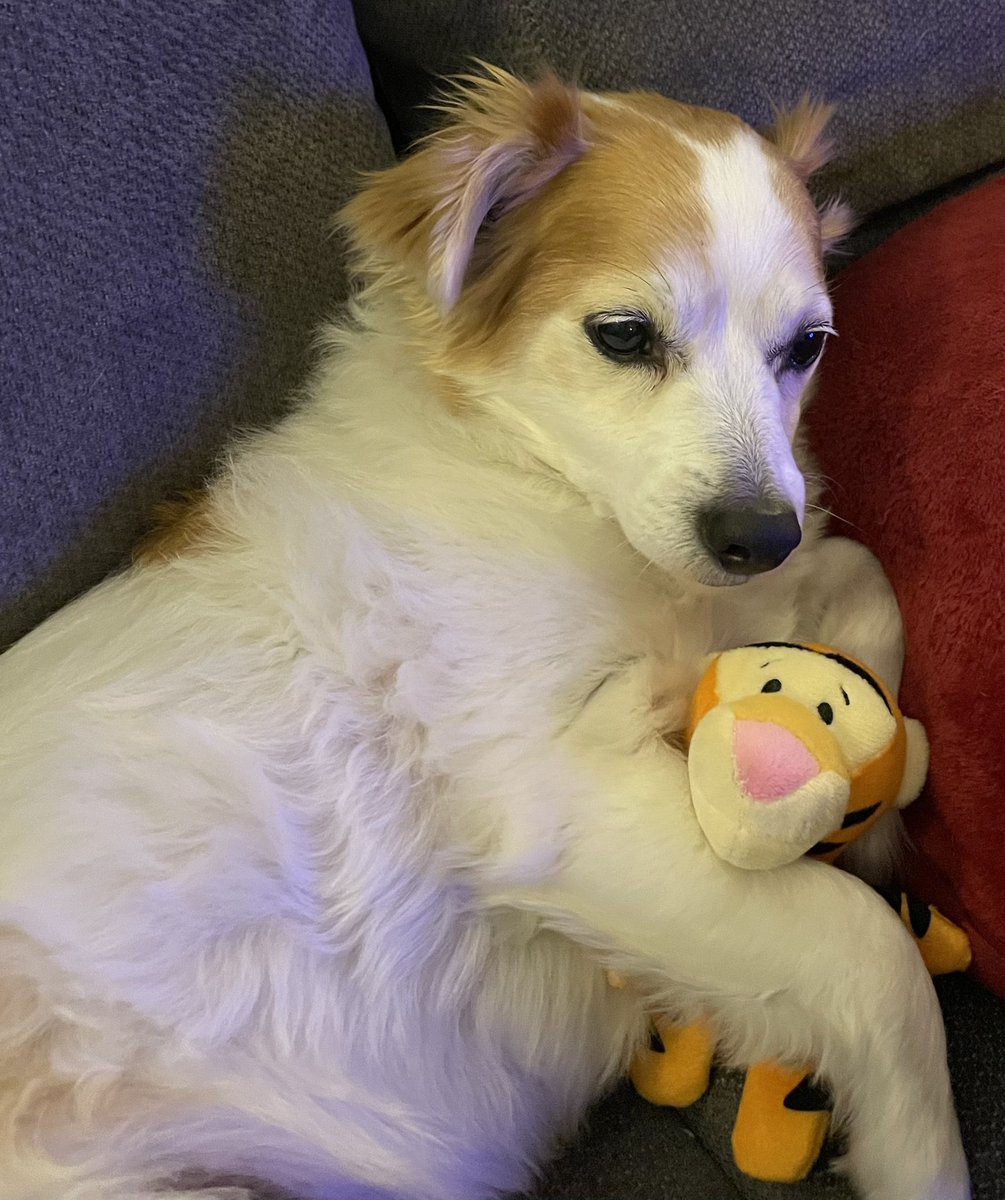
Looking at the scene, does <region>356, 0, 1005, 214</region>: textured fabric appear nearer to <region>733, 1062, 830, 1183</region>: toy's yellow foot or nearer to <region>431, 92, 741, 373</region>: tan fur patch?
<region>431, 92, 741, 373</region>: tan fur patch

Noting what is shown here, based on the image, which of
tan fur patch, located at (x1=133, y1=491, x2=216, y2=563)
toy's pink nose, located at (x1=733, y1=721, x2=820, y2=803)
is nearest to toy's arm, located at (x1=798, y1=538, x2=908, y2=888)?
toy's pink nose, located at (x1=733, y1=721, x2=820, y2=803)

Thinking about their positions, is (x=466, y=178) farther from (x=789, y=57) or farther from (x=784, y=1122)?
(x=784, y=1122)

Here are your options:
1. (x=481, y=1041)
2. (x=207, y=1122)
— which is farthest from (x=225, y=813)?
(x=481, y=1041)

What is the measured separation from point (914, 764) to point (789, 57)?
3.91 ft

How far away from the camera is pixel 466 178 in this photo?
1.38 m

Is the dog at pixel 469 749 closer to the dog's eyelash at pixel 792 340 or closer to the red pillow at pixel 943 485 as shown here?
the dog's eyelash at pixel 792 340

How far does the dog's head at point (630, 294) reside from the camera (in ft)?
4.35

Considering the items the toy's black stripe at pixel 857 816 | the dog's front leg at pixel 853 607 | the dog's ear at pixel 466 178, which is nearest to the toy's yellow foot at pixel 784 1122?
the toy's black stripe at pixel 857 816

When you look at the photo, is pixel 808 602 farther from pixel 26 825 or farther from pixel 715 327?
pixel 26 825

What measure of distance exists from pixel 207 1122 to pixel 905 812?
1017mm

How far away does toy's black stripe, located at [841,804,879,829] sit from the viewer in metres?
1.25

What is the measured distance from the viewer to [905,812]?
145 centimetres

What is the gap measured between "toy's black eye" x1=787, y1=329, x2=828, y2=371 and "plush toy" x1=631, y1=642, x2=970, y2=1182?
1.46ft

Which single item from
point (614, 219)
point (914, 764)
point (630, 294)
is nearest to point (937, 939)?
point (914, 764)
